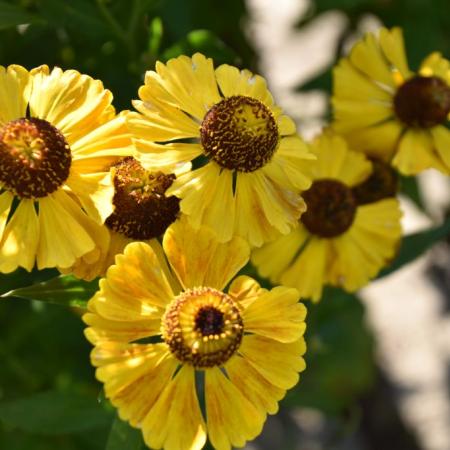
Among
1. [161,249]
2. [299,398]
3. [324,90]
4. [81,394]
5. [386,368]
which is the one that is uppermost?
[161,249]

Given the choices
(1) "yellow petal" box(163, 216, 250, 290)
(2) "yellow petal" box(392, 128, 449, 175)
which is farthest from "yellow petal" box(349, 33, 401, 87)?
(1) "yellow petal" box(163, 216, 250, 290)

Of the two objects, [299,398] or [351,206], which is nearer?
[351,206]

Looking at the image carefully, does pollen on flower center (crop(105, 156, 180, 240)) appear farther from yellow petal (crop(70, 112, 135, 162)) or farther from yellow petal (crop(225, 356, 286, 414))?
yellow petal (crop(225, 356, 286, 414))

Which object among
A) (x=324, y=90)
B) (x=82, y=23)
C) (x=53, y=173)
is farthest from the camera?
(x=324, y=90)

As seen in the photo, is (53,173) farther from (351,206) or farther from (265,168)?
(351,206)

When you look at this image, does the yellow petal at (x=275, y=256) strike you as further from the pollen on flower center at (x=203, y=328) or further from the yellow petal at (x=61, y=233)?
the yellow petal at (x=61, y=233)

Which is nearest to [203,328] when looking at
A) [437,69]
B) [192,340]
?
[192,340]

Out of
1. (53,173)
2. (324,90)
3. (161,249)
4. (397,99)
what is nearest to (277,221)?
(161,249)
